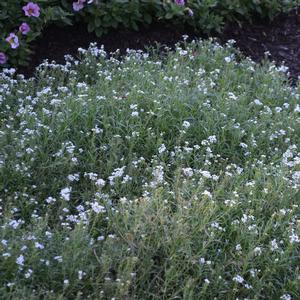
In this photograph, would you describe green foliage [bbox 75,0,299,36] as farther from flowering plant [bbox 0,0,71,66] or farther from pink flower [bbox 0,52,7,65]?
pink flower [bbox 0,52,7,65]

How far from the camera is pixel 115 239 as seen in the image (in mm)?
3260

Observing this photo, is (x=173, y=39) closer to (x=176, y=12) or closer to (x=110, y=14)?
(x=176, y=12)

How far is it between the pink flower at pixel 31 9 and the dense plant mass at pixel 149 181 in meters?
0.42

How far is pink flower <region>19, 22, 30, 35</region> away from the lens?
5094mm

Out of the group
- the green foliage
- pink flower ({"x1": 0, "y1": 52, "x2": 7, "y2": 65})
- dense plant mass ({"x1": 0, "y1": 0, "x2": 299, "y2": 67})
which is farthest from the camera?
the green foliage

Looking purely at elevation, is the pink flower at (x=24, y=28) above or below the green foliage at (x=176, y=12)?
below

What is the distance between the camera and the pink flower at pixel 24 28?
16.7ft

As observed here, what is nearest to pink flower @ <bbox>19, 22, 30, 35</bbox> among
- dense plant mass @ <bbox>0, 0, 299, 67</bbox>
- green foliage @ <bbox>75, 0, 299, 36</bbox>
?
dense plant mass @ <bbox>0, 0, 299, 67</bbox>

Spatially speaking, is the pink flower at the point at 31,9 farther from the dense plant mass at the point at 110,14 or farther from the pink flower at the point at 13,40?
the pink flower at the point at 13,40

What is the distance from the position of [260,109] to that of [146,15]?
1.53 m

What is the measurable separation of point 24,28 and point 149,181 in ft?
6.34

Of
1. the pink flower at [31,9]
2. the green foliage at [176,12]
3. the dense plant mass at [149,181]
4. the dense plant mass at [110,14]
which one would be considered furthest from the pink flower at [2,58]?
the green foliage at [176,12]

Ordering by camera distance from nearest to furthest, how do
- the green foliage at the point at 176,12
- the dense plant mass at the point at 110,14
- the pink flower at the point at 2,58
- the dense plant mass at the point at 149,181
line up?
the dense plant mass at the point at 149,181, the pink flower at the point at 2,58, the dense plant mass at the point at 110,14, the green foliage at the point at 176,12

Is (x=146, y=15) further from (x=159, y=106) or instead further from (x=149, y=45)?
(x=159, y=106)
